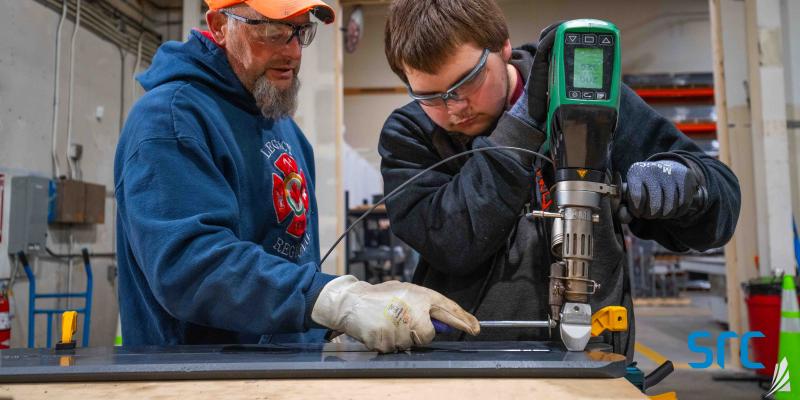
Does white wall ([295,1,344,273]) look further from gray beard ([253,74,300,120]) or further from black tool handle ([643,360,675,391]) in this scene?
black tool handle ([643,360,675,391])

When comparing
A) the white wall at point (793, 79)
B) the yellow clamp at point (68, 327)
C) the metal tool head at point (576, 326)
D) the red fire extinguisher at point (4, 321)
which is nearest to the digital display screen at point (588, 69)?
the metal tool head at point (576, 326)

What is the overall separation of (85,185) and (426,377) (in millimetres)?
4625

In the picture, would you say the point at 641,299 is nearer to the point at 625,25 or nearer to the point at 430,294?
the point at 625,25

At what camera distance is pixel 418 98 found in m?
1.09

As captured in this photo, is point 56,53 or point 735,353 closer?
point 735,353

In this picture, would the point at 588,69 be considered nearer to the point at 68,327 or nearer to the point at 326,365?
the point at 326,365

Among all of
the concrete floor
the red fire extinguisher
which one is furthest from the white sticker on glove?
the red fire extinguisher

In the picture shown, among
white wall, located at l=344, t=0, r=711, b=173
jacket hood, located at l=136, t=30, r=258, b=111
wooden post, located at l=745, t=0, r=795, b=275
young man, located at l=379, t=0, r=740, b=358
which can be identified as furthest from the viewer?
white wall, located at l=344, t=0, r=711, b=173

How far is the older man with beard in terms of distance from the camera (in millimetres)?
925

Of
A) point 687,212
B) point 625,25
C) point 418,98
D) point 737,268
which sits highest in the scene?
point 625,25

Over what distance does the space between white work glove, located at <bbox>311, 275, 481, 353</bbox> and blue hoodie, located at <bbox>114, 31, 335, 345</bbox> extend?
0.04 metres

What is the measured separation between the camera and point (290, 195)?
1354 mm

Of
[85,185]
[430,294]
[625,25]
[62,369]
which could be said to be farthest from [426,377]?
[625,25]

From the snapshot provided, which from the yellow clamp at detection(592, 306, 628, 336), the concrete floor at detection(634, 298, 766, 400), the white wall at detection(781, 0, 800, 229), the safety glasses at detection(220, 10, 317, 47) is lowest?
the concrete floor at detection(634, 298, 766, 400)
